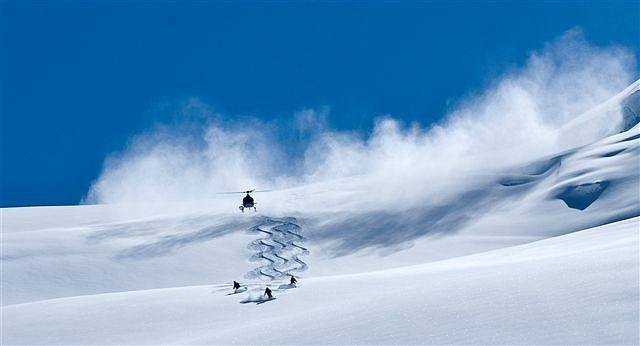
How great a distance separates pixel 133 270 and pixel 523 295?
108ft

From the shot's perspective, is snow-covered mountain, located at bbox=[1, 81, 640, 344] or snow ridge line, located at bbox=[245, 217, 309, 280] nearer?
snow-covered mountain, located at bbox=[1, 81, 640, 344]

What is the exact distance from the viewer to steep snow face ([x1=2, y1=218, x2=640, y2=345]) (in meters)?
13.6

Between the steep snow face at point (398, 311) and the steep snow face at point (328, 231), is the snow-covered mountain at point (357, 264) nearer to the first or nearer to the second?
the steep snow face at point (398, 311)

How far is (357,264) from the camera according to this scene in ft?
141

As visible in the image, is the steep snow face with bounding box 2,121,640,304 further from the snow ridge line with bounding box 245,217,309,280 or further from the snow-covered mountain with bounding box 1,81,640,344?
the snow ridge line with bounding box 245,217,309,280

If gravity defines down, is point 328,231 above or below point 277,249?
above

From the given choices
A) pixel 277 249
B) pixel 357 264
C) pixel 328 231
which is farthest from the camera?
pixel 328 231

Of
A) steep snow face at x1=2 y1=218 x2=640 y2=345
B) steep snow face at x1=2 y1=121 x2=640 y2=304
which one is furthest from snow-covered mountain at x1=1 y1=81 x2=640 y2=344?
steep snow face at x1=2 y1=121 x2=640 y2=304

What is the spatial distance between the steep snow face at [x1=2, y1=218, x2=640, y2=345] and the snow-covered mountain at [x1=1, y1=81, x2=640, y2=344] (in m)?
0.07

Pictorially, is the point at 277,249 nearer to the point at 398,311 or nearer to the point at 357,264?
the point at 357,264

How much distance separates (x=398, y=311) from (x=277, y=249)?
3041cm

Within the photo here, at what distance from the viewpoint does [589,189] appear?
49.6 m

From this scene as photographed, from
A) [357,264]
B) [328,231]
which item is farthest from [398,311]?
[328,231]

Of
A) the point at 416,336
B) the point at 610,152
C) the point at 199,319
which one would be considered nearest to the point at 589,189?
the point at 610,152
